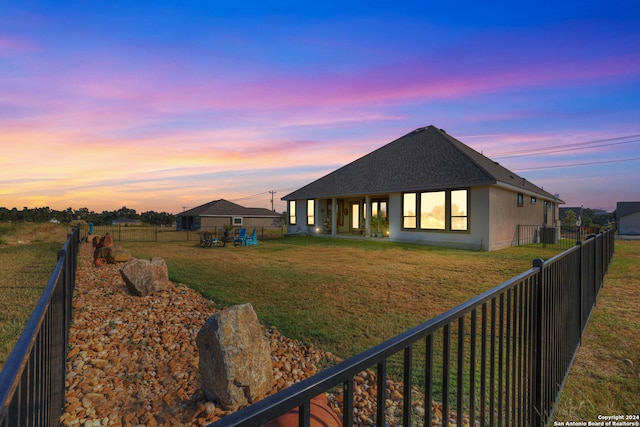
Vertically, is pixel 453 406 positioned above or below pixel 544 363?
below

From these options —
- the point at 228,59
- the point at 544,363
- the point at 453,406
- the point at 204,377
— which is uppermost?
the point at 228,59

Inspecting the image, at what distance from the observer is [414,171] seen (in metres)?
20.2

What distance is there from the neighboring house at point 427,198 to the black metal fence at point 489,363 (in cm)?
1138

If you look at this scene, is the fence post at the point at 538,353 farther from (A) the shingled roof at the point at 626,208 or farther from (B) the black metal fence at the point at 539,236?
(A) the shingled roof at the point at 626,208

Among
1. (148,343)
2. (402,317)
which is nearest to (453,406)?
(402,317)

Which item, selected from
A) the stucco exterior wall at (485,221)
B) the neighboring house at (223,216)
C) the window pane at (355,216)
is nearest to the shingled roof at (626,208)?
the stucco exterior wall at (485,221)

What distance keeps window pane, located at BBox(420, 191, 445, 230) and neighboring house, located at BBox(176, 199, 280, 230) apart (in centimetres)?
3411

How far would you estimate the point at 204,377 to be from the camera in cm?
371

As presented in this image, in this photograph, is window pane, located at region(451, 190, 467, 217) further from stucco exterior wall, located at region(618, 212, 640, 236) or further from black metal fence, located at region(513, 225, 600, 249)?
stucco exterior wall, located at region(618, 212, 640, 236)

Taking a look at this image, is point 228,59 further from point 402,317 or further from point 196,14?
point 402,317

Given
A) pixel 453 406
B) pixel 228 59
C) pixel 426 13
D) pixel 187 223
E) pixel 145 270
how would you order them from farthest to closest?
pixel 187 223
pixel 228 59
pixel 426 13
pixel 145 270
pixel 453 406

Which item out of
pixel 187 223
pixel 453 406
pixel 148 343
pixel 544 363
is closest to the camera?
pixel 544 363

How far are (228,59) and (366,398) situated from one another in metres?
9.63

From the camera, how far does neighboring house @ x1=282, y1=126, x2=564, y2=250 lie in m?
16.8
